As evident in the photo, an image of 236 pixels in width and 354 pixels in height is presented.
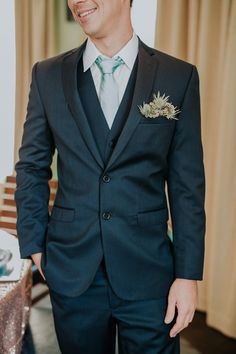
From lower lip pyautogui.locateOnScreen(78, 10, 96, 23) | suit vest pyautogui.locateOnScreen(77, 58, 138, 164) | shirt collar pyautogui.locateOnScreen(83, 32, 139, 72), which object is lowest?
suit vest pyautogui.locateOnScreen(77, 58, 138, 164)

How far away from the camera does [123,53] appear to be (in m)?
1.18

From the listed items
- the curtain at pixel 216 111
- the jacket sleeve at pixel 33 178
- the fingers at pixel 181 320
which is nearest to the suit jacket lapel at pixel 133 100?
the jacket sleeve at pixel 33 178

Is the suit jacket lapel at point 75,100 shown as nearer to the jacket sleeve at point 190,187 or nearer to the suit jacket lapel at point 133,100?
the suit jacket lapel at point 133,100

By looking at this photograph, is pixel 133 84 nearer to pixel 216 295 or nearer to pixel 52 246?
pixel 52 246

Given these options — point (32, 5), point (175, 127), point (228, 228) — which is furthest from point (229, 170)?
point (32, 5)

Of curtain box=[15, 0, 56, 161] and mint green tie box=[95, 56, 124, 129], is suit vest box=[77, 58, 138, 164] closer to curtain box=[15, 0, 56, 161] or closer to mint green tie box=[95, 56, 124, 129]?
mint green tie box=[95, 56, 124, 129]

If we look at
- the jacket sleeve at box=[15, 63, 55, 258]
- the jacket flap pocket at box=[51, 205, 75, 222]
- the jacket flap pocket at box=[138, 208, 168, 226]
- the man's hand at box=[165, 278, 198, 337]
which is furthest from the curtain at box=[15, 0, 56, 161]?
the man's hand at box=[165, 278, 198, 337]

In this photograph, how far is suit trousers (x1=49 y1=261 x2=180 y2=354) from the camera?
1.18 metres

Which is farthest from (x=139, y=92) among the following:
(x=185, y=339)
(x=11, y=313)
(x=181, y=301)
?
(x=185, y=339)

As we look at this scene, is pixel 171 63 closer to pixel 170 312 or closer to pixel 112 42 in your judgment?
pixel 112 42

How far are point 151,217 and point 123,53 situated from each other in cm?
50

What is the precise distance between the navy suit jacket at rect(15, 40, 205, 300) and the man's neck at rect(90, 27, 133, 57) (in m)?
0.06

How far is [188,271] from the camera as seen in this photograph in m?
1.16

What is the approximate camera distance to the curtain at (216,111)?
2.51 meters
